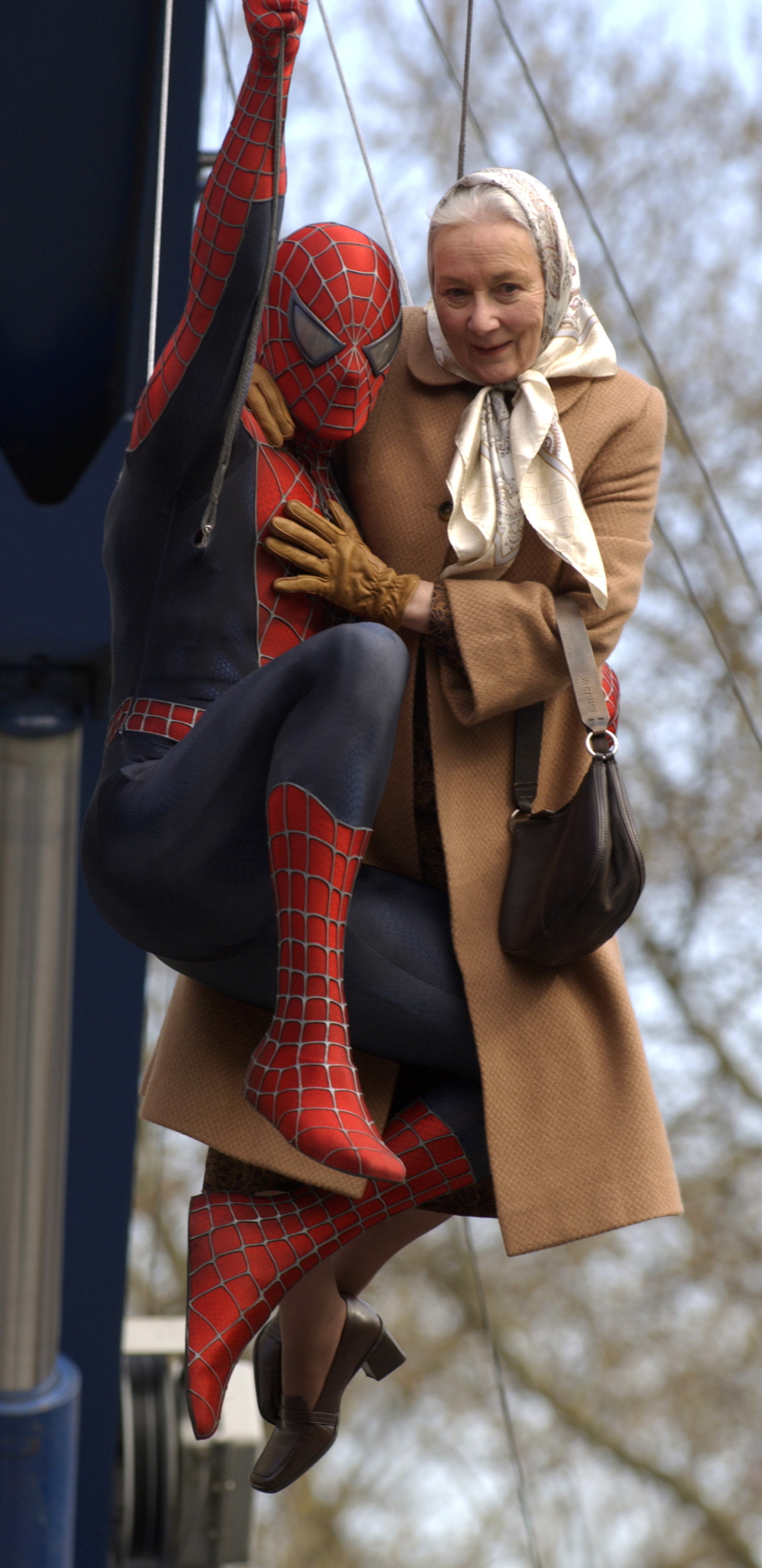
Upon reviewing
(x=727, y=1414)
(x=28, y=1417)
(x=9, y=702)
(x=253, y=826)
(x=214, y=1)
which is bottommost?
(x=727, y=1414)

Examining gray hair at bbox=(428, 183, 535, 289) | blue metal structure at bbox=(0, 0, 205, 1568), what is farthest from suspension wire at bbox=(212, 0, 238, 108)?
gray hair at bbox=(428, 183, 535, 289)

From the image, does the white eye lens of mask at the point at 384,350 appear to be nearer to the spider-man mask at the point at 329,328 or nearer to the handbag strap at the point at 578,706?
the spider-man mask at the point at 329,328

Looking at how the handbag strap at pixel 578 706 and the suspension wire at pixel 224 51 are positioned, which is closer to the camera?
the handbag strap at pixel 578 706

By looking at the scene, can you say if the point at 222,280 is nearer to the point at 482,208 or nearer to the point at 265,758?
the point at 482,208

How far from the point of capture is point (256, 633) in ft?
7.27

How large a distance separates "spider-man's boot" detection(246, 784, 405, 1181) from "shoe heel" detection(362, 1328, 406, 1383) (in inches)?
31.9

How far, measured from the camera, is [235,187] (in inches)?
79.6

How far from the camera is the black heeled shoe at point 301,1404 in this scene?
255 cm

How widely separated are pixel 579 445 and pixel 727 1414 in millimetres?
7708

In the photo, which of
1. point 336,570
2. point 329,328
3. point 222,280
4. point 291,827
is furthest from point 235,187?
point 291,827

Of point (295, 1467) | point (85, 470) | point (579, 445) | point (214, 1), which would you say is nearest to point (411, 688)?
point (579, 445)

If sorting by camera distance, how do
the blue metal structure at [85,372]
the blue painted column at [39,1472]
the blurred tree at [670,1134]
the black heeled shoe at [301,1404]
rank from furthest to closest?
the blurred tree at [670,1134] < the blue painted column at [39,1472] < the blue metal structure at [85,372] < the black heeled shoe at [301,1404]

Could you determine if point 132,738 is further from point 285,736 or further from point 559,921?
point 559,921

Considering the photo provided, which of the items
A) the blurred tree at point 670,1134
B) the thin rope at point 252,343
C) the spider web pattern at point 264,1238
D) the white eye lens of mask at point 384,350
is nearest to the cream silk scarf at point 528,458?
the white eye lens of mask at point 384,350
